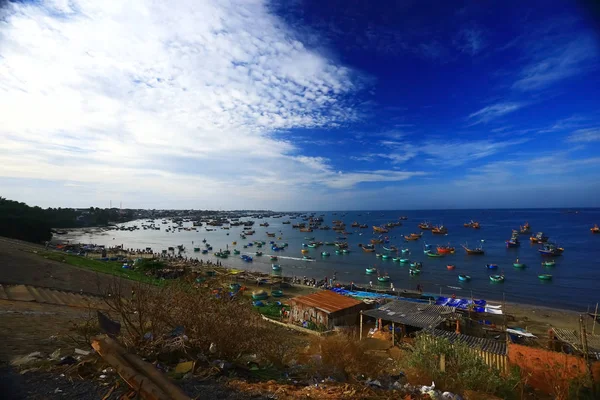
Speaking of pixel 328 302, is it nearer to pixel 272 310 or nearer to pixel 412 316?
pixel 412 316

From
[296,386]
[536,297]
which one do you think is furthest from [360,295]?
[296,386]

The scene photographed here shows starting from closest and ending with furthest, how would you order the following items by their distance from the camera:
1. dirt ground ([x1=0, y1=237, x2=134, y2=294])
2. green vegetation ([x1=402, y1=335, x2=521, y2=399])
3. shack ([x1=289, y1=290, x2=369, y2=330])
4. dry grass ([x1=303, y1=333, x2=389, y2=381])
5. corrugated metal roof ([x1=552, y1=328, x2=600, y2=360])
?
dry grass ([x1=303, y1=333, x2=389, y2=381])
green vegetation ([x1=402, y1=335, x2=521, y2=399])
corrugated metal roof ([x1=552, y1=328, x2=600, y2=360])
shack ([x1=289, y1=290, x2=369, y2=330])
dirt ground ([x1=0, y1=237, x2=134, y2=294])

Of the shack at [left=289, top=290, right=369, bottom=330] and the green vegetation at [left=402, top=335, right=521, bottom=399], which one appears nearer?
the green vegetation at [left=402, top=335, right=521, bottom=399]

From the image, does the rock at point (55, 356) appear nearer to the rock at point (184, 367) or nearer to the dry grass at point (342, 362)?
the rock at point (184, 367)

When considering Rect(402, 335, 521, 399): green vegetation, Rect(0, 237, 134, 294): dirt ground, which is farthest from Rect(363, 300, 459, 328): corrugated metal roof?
Rect(0, 237, 134, 294): dirt ground

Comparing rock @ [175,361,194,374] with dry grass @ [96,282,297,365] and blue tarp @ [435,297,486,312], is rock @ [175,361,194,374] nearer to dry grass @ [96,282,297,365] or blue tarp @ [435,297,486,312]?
dry grass @ [96,282,297,365]

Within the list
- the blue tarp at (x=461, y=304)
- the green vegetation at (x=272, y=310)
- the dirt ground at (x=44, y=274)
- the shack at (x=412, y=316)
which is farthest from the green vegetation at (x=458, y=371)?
the dirt ground at (x=44, y=274)

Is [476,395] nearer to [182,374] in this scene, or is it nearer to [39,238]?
[182,374]
